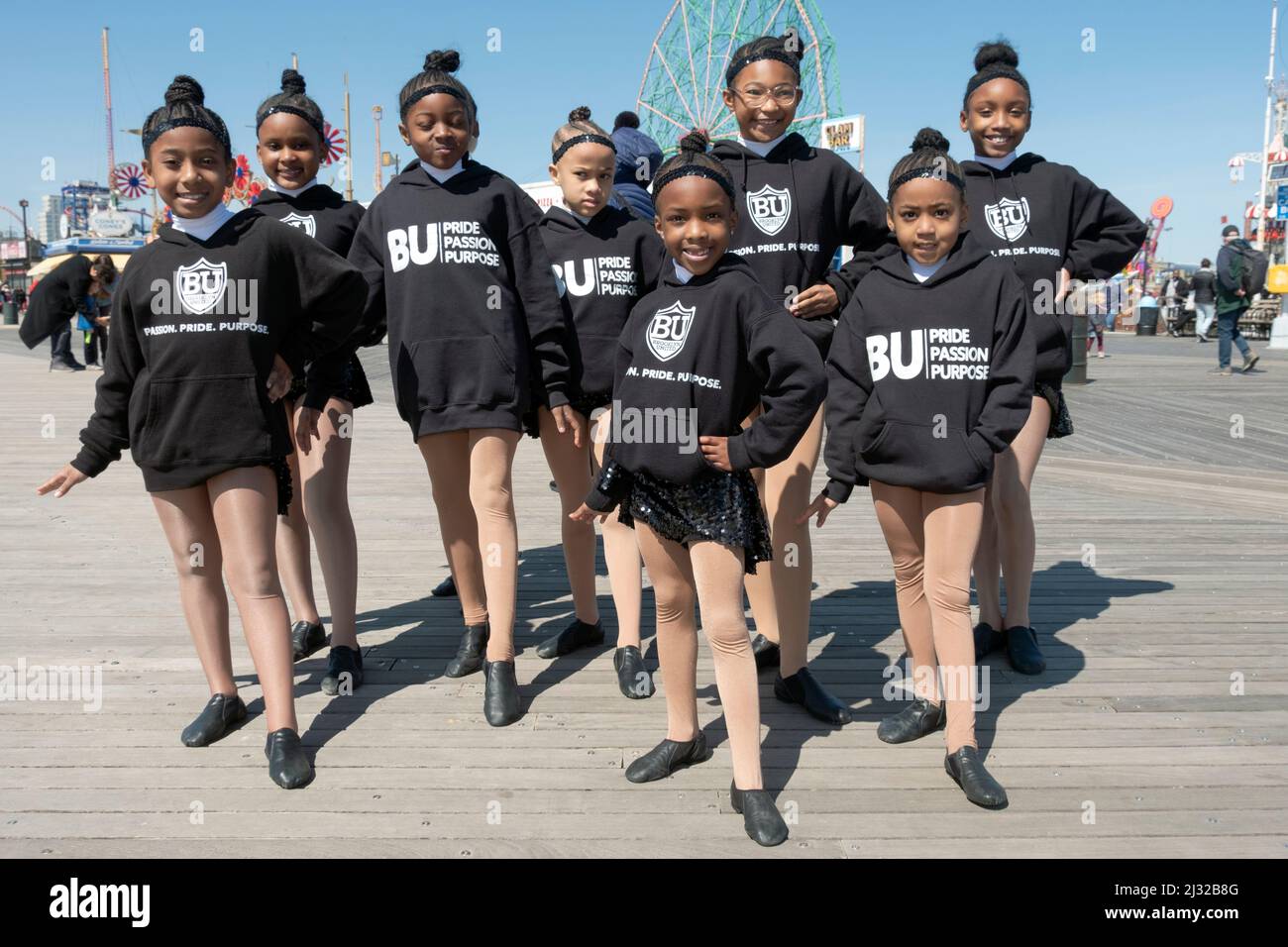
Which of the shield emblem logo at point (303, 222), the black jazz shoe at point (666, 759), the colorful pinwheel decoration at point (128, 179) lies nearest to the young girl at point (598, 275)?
the black jazz shoe at point (666, 759)

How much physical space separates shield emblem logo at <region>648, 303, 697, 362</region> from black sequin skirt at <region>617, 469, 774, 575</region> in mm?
356

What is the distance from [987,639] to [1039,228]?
164cm

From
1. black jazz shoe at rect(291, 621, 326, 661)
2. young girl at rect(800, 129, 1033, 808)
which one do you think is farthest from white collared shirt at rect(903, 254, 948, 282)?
black jazz shoe at rect(291, 621, 326, 661)

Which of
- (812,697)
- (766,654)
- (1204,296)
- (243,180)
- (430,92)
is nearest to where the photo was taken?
(812,697)

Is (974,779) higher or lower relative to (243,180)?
lower

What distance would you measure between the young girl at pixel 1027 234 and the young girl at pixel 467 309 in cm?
173

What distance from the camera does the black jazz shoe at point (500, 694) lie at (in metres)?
3.50

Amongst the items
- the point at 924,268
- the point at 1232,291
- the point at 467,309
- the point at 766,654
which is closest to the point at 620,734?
the point at 766,654

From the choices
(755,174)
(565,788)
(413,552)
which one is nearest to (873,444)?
(755,174)

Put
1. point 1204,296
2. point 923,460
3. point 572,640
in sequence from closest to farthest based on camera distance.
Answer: point 923,460 → point 572,640 → point 1204,296

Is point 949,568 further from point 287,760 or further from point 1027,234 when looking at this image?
point 287,760

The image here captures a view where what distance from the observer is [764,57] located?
359 centimetres

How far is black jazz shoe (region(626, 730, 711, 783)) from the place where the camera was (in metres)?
3.07

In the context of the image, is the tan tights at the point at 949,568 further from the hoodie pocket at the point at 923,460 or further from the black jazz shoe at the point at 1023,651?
the black jazz shoe at the point at 1023,651
